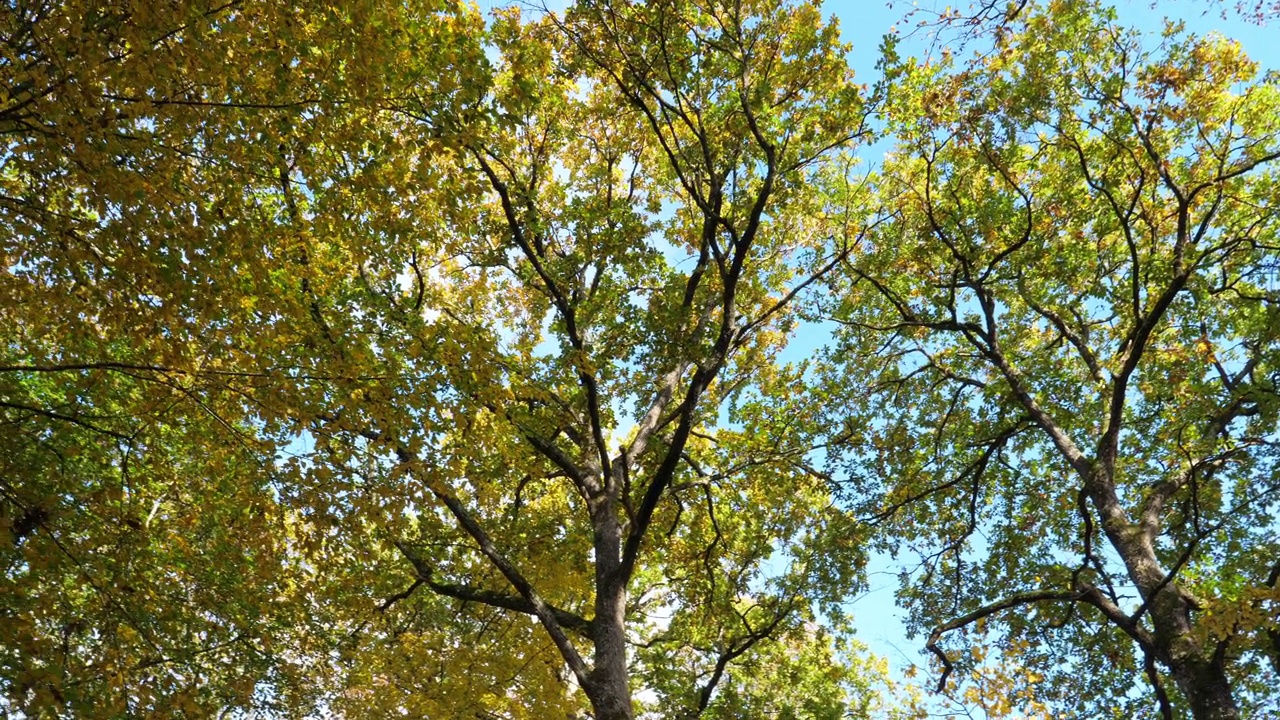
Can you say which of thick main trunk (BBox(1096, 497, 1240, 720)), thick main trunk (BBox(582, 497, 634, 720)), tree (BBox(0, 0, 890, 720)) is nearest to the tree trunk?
thick main trunk (BBox(1096, 497, 1240, 720))

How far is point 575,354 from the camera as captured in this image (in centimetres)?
705

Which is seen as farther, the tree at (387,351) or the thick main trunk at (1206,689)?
the thick main trunk at (1206,689)

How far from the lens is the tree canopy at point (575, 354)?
444cm

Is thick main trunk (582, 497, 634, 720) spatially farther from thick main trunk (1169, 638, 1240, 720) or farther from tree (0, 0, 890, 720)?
thick main trunk (1169, 638, 1240, 720)

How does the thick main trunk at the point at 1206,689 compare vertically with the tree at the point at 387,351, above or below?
below

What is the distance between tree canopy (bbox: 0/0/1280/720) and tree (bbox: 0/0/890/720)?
6cm

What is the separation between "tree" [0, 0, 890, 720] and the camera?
419 centimetres

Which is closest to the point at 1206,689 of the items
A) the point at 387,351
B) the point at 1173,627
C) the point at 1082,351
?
the point at 1173,627

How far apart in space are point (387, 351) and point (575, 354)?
6.54ft

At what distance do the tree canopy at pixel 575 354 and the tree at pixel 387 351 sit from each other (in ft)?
0.19

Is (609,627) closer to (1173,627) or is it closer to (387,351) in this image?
(387,351)

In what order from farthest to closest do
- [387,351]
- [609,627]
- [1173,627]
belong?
[609,627] < [1173,627] < [387,351]

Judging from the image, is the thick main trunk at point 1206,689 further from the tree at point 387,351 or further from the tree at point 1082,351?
the tree at point 387,351

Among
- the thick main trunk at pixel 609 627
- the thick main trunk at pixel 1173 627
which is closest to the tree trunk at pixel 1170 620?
the thick main trunk at pixel 1173 627
